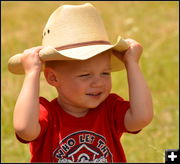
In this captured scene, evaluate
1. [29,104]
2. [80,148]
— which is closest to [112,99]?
[80,148]

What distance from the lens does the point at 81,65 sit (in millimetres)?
3006

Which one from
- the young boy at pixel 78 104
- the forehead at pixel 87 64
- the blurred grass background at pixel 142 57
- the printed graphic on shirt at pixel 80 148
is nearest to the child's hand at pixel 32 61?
the young boy at pixel 78 104

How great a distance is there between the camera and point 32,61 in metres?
2.95

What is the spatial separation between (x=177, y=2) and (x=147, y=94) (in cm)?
704

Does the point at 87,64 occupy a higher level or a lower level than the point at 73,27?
lower

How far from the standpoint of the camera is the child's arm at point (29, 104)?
114 inches

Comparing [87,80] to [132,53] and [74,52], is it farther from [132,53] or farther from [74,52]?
[132,53]

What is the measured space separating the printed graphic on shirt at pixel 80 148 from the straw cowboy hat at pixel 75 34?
0.44m

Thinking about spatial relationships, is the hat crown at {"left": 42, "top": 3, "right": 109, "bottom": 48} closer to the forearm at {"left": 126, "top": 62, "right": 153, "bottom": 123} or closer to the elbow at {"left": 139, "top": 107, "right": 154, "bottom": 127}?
the forearm at {"left": 126, "top": 62, "right": 153, "bottom": 123}

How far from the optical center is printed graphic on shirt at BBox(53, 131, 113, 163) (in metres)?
3.04

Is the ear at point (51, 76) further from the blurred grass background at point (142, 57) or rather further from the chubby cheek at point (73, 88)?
the blurred grass background at point (142, 57)

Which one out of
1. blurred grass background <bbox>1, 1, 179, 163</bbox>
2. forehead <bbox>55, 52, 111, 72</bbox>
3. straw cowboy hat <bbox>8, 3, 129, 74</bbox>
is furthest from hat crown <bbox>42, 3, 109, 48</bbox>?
blurred grass background <bbox>1, 1, 179, 163</bbox>

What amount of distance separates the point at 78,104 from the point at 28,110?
0.30 metres

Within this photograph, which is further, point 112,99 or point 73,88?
point 112,99
